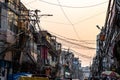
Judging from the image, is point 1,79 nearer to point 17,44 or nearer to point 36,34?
point 17,44

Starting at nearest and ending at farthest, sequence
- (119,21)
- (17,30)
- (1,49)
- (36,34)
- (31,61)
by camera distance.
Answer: (119,21), (1,49), (17,30), (31,61), (36,34)

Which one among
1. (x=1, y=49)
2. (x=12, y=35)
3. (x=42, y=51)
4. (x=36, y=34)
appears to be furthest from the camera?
(x=42, y=51)

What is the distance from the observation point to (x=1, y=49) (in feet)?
119

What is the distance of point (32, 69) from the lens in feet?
152

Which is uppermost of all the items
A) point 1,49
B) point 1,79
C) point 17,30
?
point 17,30

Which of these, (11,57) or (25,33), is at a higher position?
(25,33)

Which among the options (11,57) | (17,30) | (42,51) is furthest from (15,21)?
Answer: (42,51)

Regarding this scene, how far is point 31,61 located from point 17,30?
15.3 ft

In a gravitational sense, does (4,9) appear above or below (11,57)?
above

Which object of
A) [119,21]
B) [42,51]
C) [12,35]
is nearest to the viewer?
[119,21]

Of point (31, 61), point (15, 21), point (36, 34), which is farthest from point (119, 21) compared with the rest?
point (36, 34)

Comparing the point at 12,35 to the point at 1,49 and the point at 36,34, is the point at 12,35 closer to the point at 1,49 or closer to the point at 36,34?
the point at 1,49

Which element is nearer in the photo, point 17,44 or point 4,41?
point 4,41

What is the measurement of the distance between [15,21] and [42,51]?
1343 centimetres
